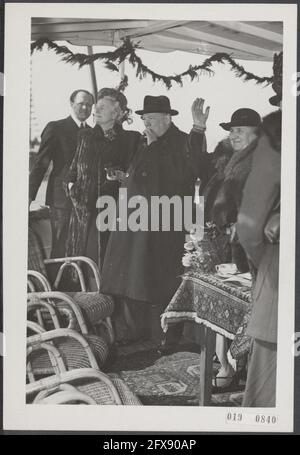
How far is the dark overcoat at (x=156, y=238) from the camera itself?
1341 millimetres

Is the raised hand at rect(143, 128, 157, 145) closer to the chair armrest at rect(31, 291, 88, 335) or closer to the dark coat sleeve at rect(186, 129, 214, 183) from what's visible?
the dark coat sleeve at rect(186, 129, 214, 183)

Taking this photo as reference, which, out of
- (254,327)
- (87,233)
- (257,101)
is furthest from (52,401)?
(257,101)

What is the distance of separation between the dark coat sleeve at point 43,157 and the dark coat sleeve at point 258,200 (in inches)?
22.8

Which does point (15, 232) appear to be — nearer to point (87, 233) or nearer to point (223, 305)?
point (87, 233)

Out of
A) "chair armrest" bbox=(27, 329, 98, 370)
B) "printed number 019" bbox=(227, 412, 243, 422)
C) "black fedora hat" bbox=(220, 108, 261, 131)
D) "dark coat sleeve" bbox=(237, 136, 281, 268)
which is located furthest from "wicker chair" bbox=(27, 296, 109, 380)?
"black fedora hat" bbox=(220, 108, 261, 131)

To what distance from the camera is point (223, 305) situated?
1.33 metres

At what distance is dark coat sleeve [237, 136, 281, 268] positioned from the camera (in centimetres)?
133

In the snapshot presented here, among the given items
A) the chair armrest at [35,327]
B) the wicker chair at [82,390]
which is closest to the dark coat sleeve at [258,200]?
the wicker chair at [82,390]

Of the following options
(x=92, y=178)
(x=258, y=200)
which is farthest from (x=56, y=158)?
(x=258, y=200)

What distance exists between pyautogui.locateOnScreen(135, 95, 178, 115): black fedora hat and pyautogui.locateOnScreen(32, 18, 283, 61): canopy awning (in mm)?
143

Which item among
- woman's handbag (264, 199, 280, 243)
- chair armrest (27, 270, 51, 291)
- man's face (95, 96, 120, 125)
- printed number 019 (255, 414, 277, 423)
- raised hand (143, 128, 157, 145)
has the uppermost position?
man's face (95, 96, 120, 125)

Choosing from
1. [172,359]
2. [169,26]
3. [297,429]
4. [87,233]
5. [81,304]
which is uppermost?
[169,26]

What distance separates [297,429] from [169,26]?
1.26 meters

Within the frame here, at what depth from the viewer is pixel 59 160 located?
1350mm
